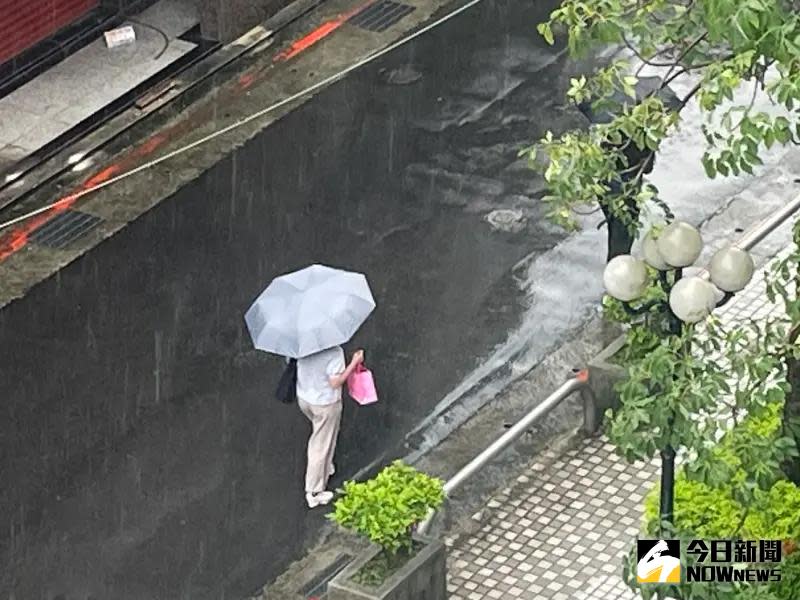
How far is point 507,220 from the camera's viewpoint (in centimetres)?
1886

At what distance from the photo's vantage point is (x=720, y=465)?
31.7 ft

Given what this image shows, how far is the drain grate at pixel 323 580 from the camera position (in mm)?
14102

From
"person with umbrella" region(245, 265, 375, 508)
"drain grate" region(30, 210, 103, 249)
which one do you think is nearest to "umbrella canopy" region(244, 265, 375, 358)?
"person with umbrella" region(245, 265, 375, 508)

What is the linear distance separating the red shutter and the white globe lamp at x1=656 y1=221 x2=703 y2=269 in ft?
40.3

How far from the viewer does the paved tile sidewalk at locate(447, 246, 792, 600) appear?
45.6 feet

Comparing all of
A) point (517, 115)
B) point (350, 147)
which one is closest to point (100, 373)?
point (350, 147)

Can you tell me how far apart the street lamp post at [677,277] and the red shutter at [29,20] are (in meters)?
11.9

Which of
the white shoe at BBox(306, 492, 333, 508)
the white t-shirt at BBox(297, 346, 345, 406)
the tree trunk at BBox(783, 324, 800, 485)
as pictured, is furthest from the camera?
the white shoe at BBox(306, 492, 333, 508)

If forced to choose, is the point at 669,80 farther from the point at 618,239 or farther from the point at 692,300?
the point at 618,239

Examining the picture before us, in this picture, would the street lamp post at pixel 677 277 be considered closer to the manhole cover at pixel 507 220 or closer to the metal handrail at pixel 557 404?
the metal handrail at pixel 557 404

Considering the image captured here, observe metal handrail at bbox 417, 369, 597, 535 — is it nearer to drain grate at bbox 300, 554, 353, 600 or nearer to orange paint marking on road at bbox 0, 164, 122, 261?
drain grate at bbox 300, 554, 353, 600

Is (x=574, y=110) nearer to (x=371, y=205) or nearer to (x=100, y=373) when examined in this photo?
(x=371, y=205)

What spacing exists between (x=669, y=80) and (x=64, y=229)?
9.93 metres

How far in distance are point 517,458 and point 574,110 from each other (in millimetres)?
6072
